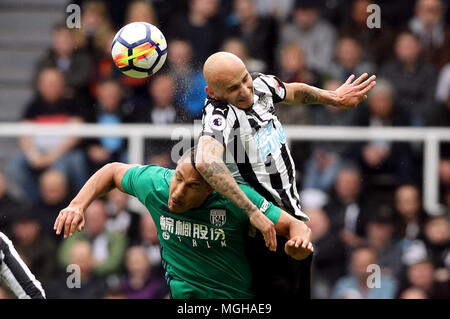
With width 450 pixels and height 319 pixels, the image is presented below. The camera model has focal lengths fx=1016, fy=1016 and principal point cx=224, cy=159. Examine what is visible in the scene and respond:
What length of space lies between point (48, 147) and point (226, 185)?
4.14 meters

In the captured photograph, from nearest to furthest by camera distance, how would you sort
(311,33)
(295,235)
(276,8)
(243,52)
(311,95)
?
(295,235)
(311,95)
(243,52)
(311,33)
(276,8)

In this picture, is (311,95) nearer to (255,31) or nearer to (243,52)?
(243,52)

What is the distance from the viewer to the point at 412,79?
10.8m

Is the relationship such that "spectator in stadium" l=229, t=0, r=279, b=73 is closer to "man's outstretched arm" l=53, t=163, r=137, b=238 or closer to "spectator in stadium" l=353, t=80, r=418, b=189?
"spectator in stadium" l=353, t=80, r=418, b=189

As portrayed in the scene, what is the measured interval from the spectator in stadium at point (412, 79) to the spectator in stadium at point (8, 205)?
4037mm

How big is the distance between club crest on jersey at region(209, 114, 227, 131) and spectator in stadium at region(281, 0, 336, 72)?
12.8 ft

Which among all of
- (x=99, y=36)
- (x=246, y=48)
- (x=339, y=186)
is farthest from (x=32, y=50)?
(x=339, y=186)

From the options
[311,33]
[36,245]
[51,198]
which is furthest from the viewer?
[311,33]

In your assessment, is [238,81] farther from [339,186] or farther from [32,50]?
[32,50]

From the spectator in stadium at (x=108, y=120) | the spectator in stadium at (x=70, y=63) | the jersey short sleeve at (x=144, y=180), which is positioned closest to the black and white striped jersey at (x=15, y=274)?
the jersey short sleeve at (x=144, y=180)

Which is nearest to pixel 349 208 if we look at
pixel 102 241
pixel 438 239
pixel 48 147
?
pixel 438 239

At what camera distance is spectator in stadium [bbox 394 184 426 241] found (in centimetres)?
1038

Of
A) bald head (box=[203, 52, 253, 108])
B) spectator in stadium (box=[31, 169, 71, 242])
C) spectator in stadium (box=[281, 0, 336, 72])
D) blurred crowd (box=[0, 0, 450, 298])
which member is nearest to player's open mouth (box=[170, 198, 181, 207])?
bald head (box=[203, 52, 253, 108])

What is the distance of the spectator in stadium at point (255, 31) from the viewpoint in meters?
10.4
